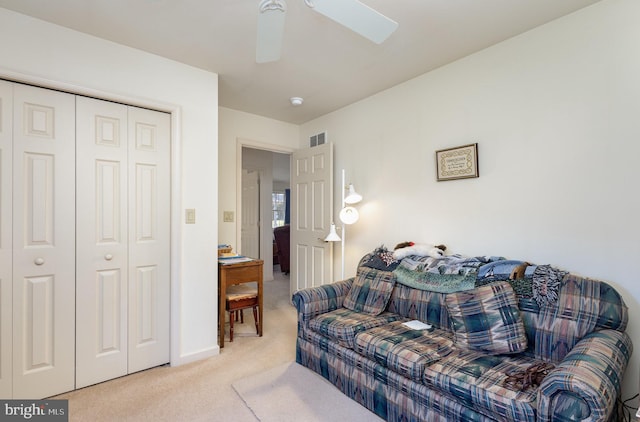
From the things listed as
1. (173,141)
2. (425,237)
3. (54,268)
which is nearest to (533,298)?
(425,237)

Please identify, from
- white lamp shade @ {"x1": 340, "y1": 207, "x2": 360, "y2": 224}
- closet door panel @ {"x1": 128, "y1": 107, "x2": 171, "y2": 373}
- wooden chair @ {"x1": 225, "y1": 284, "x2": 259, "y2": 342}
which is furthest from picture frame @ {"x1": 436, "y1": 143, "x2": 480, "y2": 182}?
closet door panel @ {"x1": 128, "y1": 107, "x2": 171, "y2": 373}

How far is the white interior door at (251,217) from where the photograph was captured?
552cm

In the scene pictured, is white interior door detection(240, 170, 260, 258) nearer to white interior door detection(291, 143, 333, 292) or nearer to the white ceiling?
white interior door detection(291, 143, 333, 292)

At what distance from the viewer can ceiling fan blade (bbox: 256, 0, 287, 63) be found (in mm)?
1521

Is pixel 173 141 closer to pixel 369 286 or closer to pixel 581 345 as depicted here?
pixel 369 286

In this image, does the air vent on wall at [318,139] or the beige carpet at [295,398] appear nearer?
the beige carpet at [295,398]

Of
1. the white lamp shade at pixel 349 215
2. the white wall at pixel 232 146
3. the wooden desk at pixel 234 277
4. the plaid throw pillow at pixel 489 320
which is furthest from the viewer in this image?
the white wall at pixel 232 146

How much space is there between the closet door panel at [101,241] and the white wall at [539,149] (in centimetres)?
235

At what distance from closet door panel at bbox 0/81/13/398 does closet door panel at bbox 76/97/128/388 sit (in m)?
0.34

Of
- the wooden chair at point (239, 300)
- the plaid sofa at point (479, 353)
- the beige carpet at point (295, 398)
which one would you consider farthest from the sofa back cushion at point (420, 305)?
the wooden chair at point (239, 300)

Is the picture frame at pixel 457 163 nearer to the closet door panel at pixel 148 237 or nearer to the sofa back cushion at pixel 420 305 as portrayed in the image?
the sofa back cushion at pixel 420 305

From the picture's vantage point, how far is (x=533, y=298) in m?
1.84

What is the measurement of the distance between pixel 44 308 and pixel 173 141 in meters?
1.44

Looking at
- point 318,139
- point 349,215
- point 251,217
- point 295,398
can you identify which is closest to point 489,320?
point 295,398
